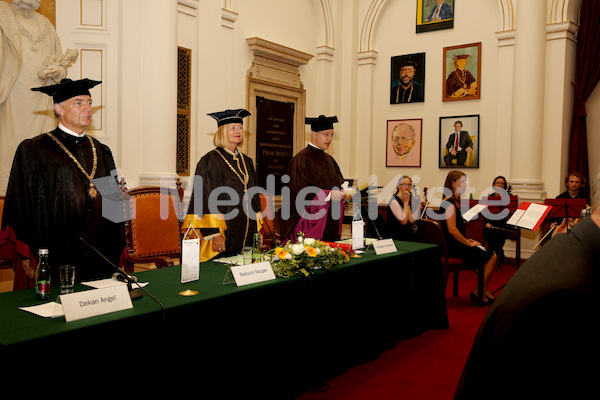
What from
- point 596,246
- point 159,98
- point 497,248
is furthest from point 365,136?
point 596,246

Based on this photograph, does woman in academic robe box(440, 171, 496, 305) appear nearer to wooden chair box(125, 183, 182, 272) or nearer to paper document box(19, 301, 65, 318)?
wooden chair box(125, 183, 182, 272)

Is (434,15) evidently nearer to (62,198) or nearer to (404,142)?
(404,142)

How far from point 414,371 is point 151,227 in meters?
2.76

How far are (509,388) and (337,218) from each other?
395 cm

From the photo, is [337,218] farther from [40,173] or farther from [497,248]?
[497,248]

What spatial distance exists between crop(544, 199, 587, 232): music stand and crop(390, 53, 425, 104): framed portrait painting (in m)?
4.03

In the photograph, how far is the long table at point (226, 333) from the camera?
6.28 feet

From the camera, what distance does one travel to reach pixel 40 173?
303cm

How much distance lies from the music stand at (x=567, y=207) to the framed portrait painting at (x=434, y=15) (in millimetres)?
4451

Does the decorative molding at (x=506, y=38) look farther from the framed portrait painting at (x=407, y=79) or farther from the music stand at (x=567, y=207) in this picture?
the music stand at (x=567, y=207)

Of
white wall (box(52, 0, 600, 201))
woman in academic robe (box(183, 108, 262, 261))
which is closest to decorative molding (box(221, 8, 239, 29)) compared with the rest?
white wall (box(52, 0, 600, 201))

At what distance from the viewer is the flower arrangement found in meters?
3.00

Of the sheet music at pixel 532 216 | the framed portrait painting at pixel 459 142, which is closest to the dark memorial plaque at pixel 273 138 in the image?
the framed portrait painting at pixel 459 142

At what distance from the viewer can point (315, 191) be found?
4.96m
